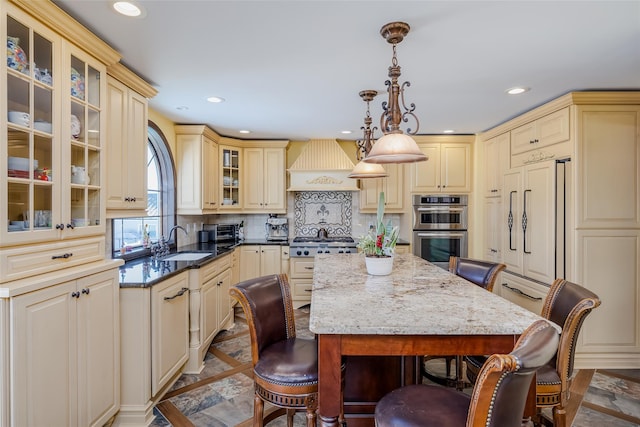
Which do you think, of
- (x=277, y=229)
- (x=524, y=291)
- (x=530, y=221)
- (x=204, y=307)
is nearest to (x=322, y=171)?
(x=277, y=229)

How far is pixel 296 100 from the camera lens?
3055mm

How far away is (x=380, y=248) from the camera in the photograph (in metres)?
2.18

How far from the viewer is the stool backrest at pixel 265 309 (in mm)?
1671

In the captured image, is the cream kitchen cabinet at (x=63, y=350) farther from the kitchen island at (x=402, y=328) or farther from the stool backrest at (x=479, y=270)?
the stool backrest at (x=479, y=270)

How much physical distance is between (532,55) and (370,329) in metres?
2.12

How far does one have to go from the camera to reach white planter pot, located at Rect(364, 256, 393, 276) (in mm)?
2166

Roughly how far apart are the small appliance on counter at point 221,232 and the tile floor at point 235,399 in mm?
1728

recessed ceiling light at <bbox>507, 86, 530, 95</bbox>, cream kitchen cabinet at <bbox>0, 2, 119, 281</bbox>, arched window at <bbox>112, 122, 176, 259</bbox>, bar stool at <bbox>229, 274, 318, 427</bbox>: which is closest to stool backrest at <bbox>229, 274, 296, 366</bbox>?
bar stool at <bbox>229, 274, 318, 427</bbox>

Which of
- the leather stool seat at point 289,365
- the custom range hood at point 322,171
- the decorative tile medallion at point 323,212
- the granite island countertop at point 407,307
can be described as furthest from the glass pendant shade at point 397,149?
the decorative tile medallion at point 323,212

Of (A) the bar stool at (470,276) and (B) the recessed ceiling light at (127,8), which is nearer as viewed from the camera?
(B) the recessed ceiling light at (127,8)

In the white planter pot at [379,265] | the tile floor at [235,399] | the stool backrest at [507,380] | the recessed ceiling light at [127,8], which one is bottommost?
the tile floor at [235,399]

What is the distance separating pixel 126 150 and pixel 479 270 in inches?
108

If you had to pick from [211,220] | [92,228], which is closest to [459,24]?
[92,228]

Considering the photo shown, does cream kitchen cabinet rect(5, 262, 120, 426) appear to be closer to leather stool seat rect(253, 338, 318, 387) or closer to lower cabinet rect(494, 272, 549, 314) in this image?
leather stool seat rect(253, 338, 318, 387)
